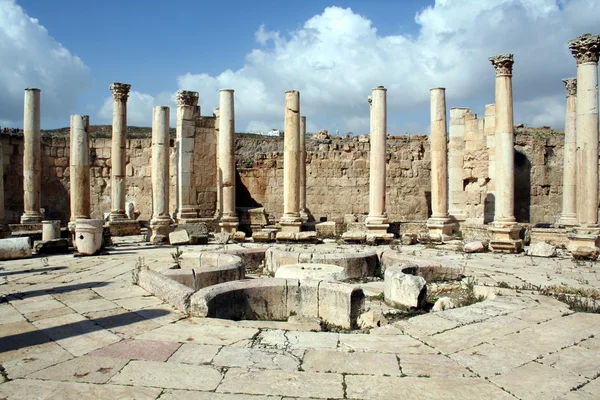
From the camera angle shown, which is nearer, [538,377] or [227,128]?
[538,377]

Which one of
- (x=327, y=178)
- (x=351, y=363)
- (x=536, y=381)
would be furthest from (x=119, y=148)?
(x=536, y=381)

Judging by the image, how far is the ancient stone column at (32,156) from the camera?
64.2ft

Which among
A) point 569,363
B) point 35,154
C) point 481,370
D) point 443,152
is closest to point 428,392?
point 481,370

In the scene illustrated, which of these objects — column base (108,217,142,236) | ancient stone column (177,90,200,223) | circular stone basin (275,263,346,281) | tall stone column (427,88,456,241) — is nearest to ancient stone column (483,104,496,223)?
tall stone column (427,88,456,241)

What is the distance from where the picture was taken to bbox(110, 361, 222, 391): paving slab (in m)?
4.55

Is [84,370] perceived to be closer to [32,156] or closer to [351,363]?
[351,363]

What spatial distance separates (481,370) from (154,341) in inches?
136

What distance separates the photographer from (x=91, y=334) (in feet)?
19.9

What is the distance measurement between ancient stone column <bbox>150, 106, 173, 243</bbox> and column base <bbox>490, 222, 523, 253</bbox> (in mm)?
10546

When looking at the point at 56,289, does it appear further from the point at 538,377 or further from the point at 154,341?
the point at 538,377

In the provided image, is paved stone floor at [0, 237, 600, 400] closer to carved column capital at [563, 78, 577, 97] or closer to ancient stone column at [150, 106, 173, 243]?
ancient stone column at [150, 106, 173, 243]

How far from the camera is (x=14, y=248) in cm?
1291

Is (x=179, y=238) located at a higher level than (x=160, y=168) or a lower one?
lower

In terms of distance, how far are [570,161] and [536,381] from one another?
16.2 m
